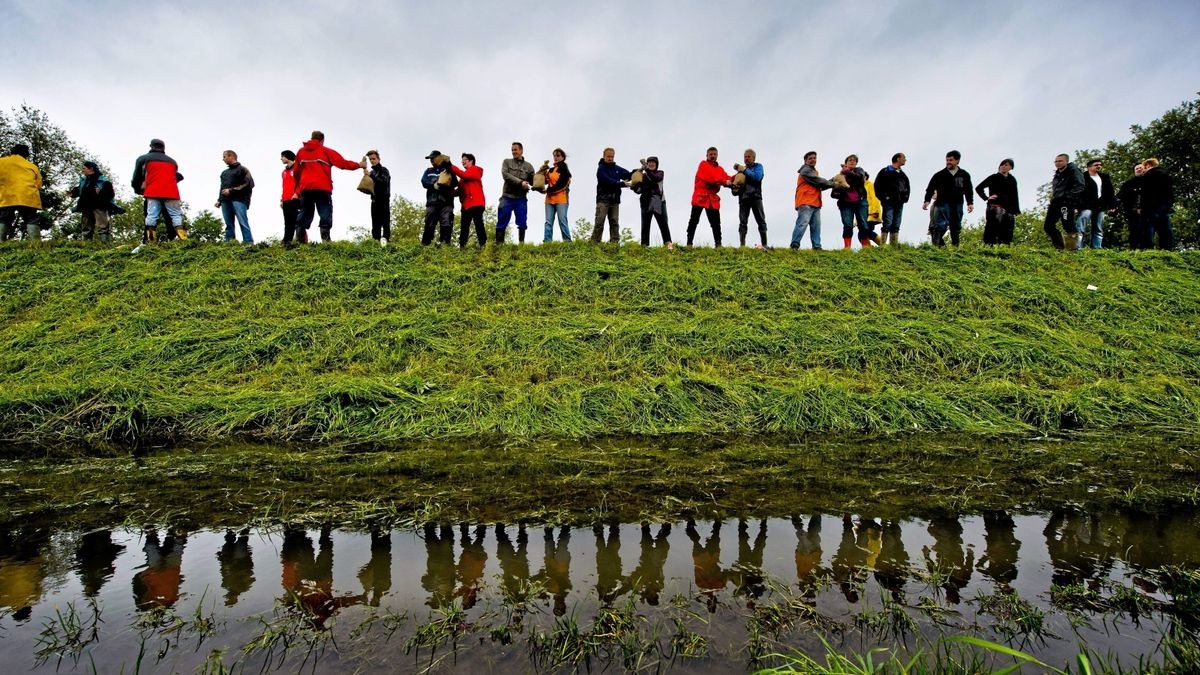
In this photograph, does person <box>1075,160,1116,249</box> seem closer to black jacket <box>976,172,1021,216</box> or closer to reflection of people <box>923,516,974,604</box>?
black jacket <box>976,172,1021,216</box>

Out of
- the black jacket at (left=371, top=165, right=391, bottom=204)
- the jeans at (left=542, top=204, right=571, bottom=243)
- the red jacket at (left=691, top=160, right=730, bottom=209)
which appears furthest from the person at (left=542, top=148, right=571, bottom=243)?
the black jacket at (left=371, top=165, right=391, bottom=204)

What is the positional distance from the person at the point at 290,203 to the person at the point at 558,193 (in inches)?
206

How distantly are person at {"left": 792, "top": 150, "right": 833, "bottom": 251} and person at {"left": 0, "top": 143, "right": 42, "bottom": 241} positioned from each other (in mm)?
16027

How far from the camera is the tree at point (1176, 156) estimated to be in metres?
33.8

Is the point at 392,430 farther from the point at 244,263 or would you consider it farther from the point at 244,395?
the point at 244,263

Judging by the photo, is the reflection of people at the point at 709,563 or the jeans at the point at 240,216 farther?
the jeans at the point at 240,216

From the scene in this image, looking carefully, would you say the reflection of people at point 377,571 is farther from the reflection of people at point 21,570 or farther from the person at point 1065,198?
the person at point 1065,198

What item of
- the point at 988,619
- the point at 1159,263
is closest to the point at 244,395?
the point at 988,619

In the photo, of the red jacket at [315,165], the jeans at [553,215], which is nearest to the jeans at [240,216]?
the red jacket at [315,165]

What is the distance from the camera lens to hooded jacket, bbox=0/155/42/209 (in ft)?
39.6

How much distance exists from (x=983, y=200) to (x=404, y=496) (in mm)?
14131

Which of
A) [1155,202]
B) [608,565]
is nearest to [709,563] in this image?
Result: [608,565]

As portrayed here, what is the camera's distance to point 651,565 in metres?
2.88

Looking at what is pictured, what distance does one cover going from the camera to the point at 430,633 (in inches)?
87.3
